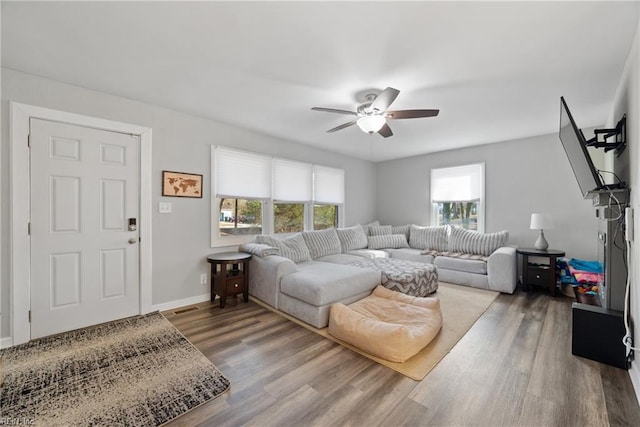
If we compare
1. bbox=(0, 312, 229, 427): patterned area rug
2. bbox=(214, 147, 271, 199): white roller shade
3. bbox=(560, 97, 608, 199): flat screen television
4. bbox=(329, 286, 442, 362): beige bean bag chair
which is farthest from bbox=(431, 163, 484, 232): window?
bbox=(0, 312, 229, 427): patterned area rug

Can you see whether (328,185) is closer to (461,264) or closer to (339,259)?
(339,259)

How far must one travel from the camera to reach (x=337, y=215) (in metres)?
5.59

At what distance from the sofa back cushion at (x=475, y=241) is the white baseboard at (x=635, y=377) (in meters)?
2.54

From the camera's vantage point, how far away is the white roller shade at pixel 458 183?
4926 mm

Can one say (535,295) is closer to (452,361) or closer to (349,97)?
(452,361)

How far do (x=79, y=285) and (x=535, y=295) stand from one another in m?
5.67

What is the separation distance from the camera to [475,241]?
448cm

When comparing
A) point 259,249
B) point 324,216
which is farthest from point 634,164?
point 324,216

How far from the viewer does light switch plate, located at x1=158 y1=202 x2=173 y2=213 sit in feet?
10.3

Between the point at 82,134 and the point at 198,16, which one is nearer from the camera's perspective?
the point at 198,16

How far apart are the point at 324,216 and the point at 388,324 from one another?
329cm

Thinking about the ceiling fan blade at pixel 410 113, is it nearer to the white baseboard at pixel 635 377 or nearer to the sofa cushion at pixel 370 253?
the white baseboard at pixel 635 377

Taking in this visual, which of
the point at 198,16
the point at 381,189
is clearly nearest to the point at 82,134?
the point at 198,16

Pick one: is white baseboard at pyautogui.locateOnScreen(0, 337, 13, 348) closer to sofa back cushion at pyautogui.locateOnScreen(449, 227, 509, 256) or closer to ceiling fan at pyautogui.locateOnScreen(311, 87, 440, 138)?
ceiling fan at pyautogui.locateOnScreen(311, 87, 440, 138)
